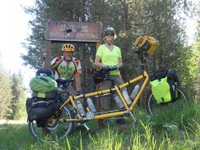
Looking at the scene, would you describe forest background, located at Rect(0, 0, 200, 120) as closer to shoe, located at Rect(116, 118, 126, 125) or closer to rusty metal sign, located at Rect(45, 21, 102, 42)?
rusty metal sign, located at Rect(45, 21, 102, 42)

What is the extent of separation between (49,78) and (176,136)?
2615 mm

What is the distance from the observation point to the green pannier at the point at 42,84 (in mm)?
5051

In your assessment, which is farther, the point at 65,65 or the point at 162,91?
the point at 65,65

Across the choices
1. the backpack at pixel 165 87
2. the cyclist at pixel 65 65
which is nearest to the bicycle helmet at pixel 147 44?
the backpack at pixel 165 87

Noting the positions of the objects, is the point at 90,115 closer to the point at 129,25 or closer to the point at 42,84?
the point at 42,84

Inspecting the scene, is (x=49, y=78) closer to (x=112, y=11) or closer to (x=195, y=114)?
(x=195, y=114)

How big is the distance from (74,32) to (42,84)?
1910mm

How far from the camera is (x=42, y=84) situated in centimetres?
505

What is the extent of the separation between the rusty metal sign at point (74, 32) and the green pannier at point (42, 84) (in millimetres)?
1594

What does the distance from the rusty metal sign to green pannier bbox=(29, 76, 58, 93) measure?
5.23 feet

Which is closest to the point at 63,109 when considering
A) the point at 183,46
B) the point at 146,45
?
the point at 146,45

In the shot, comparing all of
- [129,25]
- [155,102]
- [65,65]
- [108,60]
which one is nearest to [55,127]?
[65,65]

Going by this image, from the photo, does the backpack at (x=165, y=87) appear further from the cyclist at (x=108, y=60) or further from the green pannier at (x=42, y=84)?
the green pannier at (x=42, y=84)

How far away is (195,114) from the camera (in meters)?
4.13
